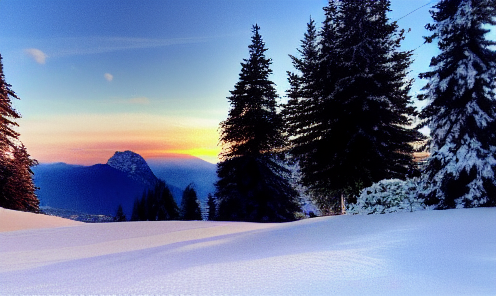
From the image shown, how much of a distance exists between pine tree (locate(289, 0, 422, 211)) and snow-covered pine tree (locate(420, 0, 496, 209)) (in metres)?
5.00

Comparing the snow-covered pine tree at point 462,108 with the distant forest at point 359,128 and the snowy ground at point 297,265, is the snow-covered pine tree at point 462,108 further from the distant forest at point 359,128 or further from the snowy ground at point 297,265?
the snowy ground at point 297,265

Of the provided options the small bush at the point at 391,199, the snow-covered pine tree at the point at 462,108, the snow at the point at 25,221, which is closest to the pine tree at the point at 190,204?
the snow at the point at 25,221

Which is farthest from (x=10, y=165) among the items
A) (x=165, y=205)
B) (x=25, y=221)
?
(x=165, y=205)

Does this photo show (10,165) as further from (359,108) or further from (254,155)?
(359,108)

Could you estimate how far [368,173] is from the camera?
14.6 metres

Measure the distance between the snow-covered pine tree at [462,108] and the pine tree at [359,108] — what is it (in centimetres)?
500

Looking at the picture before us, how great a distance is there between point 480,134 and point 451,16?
13.1ft

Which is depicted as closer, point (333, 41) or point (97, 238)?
point (97, 238)

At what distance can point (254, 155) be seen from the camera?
67.6ft

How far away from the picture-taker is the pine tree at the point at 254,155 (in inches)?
786

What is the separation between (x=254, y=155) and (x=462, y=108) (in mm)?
13183

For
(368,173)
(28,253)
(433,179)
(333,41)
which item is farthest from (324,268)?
(333,41)

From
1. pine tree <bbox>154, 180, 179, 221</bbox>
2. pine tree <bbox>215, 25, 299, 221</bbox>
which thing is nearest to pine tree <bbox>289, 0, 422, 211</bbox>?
pine tree <bbox>215, 25, 299, 221</bbox>

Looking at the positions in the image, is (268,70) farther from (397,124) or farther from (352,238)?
(352,238)
